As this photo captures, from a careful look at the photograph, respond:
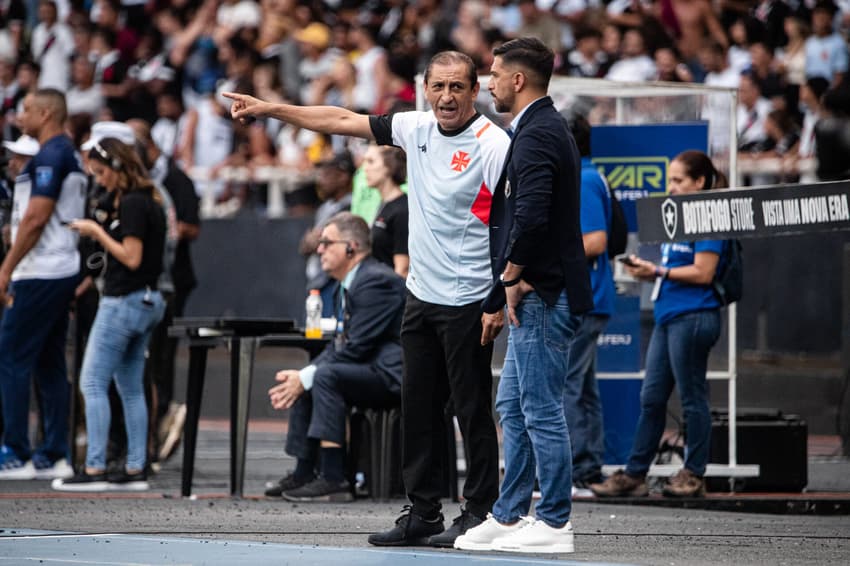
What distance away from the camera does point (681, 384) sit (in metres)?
9.37

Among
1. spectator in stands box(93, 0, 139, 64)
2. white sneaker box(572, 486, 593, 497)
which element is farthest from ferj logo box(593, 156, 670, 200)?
spectator in stands box(93, 0, 139, 64)

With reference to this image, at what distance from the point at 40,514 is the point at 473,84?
3.40m

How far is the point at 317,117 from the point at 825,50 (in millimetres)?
10181

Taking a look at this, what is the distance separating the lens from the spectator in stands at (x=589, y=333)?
30.8ft

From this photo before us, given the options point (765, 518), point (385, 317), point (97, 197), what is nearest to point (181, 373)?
point (97, 197)

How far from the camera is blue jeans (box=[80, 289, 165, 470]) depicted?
10.1 meters

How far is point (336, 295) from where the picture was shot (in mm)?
9953

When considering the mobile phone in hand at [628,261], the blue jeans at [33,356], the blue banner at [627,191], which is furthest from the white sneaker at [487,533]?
the blue jeans at [33,356]

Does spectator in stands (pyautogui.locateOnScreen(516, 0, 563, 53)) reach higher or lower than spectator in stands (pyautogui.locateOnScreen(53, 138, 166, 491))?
higher

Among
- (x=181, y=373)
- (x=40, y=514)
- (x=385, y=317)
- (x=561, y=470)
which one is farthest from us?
(x=181, y=373)

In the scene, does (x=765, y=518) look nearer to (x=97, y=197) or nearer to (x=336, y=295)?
(x=336, y=295)

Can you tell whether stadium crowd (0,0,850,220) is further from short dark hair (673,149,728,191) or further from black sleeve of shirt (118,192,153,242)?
short dark hair (673,149,728,191)

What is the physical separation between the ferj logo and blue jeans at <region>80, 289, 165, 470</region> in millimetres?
2976

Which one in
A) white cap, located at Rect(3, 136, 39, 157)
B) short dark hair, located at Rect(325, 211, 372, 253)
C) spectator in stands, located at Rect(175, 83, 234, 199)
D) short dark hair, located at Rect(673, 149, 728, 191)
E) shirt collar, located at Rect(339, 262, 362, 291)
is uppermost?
spectator in stands, located at Rect(175, 83, 234, 199)
